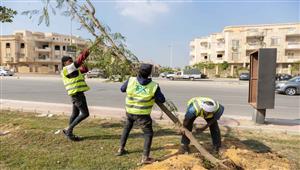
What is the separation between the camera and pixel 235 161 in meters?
4.16

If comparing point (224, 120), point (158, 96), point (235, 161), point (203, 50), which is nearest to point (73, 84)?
point (158, 96)

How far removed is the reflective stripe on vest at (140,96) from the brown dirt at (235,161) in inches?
32.3

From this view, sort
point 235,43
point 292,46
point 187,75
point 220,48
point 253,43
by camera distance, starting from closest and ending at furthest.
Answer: point 187,75, point 292,46, point 253,43, point 235,43, point 220,48

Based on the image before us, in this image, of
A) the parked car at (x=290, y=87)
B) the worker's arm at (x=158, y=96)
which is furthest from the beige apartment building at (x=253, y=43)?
the worker's arm at (x=158, y=96)

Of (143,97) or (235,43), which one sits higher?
(235,43)

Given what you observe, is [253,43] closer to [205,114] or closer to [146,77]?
[205,114]

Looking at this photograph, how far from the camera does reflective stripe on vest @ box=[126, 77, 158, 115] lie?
4000mm

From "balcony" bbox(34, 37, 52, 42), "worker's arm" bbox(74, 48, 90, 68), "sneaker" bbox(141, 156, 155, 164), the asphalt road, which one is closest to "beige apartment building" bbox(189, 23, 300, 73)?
the asphalt road

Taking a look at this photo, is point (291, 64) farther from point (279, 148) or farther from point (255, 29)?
point (279, 148)

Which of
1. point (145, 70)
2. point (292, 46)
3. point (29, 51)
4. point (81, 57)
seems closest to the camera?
point (145, 70)

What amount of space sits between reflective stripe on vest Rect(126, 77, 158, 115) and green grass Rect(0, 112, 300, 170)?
0.84 m

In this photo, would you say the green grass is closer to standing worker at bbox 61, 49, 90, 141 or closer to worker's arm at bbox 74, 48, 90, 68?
standing worker at bbox 61, 49, 90, 141

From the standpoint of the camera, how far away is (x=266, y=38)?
60.3m

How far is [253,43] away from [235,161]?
207 ft
